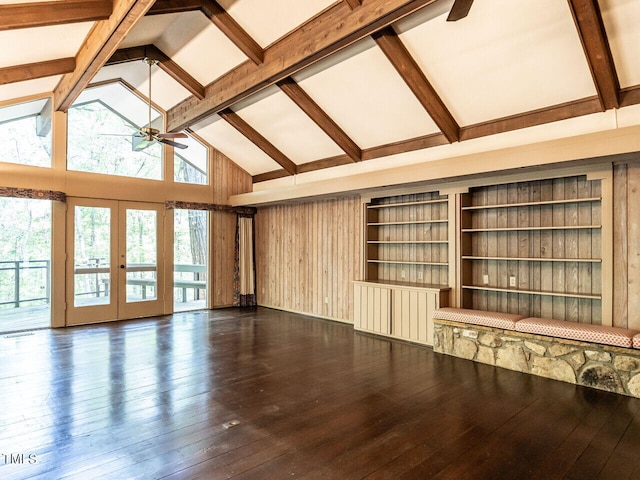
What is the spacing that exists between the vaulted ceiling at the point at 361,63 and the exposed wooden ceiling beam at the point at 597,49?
0.01m

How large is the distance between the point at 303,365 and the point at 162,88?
210 inches

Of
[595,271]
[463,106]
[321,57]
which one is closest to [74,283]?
[321,57]

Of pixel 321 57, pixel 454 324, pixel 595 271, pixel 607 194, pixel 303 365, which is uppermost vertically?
pixel 321 57

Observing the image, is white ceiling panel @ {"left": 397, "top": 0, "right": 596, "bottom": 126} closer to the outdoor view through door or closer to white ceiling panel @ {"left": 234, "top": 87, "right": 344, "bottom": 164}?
white ceiling panel @ {"left": 234, "top": 87, "right": 344, "bottom": 164}

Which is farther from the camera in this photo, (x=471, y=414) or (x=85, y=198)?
(x=85, y=198)

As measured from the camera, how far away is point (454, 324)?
4812mm

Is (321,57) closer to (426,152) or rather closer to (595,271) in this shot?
(426,152)

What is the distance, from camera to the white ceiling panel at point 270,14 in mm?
4082

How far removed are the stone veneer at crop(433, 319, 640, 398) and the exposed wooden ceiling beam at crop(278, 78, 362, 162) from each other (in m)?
2.91

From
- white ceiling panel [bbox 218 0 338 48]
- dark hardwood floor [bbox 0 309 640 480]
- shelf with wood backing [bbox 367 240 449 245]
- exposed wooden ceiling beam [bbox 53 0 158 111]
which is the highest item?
white ceiling panel [bbox 218 0 338 48]

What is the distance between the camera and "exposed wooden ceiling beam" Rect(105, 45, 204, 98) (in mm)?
5785

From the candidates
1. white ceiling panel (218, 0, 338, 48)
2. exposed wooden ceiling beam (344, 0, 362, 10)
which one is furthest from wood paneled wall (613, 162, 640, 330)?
white ceiling panel (218, 0, 338, 48)

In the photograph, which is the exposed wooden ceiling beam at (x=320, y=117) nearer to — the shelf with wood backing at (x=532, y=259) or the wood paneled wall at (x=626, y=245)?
the shelf with wood backing at (x=532, y=259)

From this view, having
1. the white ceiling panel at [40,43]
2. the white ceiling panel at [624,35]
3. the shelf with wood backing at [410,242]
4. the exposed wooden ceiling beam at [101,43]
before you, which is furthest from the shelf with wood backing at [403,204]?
the white ceiling panel at [40,43]
